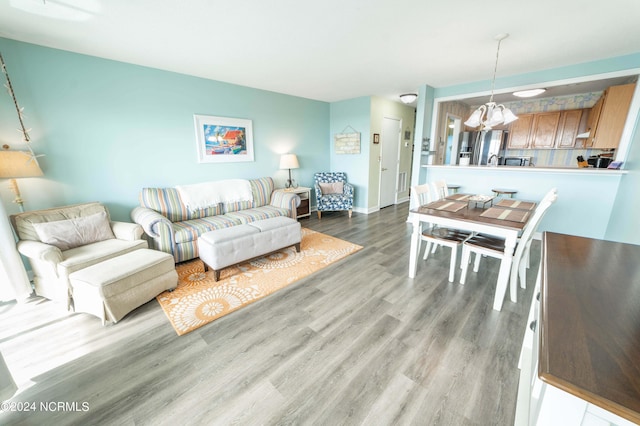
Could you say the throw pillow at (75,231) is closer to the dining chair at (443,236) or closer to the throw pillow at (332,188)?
the dining chair at (443,236)

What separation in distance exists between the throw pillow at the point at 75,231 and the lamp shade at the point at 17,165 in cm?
47

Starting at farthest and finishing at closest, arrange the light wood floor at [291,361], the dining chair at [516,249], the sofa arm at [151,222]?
the sofa arm at [151,222] → the dining chair at [516,249] → the light wood floor at [291,361]

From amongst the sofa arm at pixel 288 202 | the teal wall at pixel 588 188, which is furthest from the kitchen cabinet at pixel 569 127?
the sofa arm at pixel 288 202

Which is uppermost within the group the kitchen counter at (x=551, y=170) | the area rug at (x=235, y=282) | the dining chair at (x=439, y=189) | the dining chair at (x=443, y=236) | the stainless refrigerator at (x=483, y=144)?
the stainless refrigerator at (x=483, y=144)

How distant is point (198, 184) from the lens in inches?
137

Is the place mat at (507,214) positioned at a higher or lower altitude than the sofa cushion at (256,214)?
higher

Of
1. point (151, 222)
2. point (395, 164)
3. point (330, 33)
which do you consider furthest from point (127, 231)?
point (395, 164)

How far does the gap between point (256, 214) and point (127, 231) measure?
1.48m

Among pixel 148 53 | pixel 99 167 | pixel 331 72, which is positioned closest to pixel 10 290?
pixel 99 167

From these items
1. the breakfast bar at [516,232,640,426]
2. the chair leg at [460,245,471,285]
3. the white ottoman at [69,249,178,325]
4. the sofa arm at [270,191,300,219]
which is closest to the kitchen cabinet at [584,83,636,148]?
the chair leg at [460,245,471,285]

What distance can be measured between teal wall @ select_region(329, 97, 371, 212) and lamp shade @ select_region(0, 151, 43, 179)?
4.51 meters

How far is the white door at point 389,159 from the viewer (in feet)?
17.4

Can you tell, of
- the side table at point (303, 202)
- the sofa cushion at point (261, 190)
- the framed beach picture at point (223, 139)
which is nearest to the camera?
the framed beach picture at point (223, 139)

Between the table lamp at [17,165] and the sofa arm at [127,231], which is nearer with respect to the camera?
the table lamp at [17,165]
